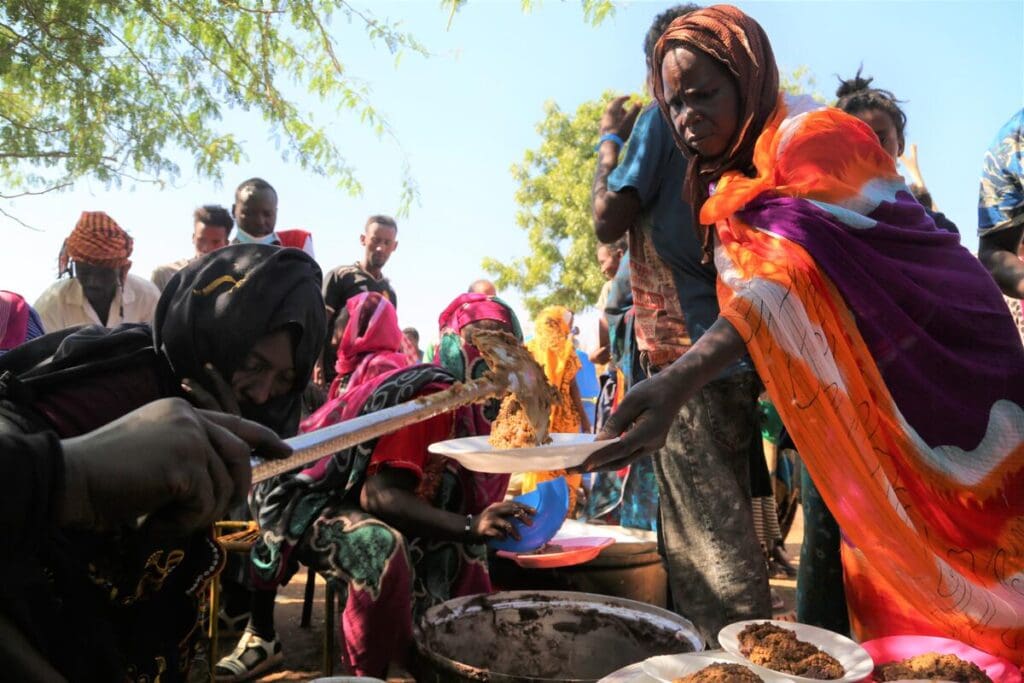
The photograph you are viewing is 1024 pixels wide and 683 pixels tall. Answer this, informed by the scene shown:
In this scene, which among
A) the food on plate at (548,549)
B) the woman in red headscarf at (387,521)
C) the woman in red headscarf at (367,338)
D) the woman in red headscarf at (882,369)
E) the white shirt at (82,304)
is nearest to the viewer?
the woman in red headscarf at (882,369)

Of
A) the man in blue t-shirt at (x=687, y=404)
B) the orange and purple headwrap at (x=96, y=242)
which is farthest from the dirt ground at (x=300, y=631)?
the orange and purple headwrap at (x=96, y=242)

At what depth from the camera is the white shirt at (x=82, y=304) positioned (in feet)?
14.9

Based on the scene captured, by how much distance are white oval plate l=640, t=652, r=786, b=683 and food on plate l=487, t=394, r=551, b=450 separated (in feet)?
1.98

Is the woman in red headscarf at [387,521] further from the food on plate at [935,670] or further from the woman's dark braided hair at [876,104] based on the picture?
the woman's dark braided hair at [876,104]

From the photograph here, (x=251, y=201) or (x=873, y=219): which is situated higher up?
(x=251, y=201)

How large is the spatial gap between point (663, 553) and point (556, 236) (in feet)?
61.0

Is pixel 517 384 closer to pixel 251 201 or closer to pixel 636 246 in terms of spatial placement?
pixel 636 246

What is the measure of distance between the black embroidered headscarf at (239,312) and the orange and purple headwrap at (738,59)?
116 cm

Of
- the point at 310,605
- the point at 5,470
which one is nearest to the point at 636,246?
the point at 5,470

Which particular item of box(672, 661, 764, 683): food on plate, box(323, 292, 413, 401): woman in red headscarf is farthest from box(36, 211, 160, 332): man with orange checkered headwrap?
box(672, 661, 764, 683): food on plate

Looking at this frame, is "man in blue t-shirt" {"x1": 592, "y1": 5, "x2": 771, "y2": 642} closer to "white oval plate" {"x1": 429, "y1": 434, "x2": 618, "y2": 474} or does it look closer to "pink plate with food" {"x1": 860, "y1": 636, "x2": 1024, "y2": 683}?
"pink plate with food" {"x1": 860, "y1": 636, "x2": 1024, "y2": 683}

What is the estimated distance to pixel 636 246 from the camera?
109 inches

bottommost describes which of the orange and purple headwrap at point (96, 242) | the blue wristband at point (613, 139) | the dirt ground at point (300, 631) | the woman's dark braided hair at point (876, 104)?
the dirt ground at point (300, 631)

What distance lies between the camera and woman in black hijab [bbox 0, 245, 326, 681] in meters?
1.44
